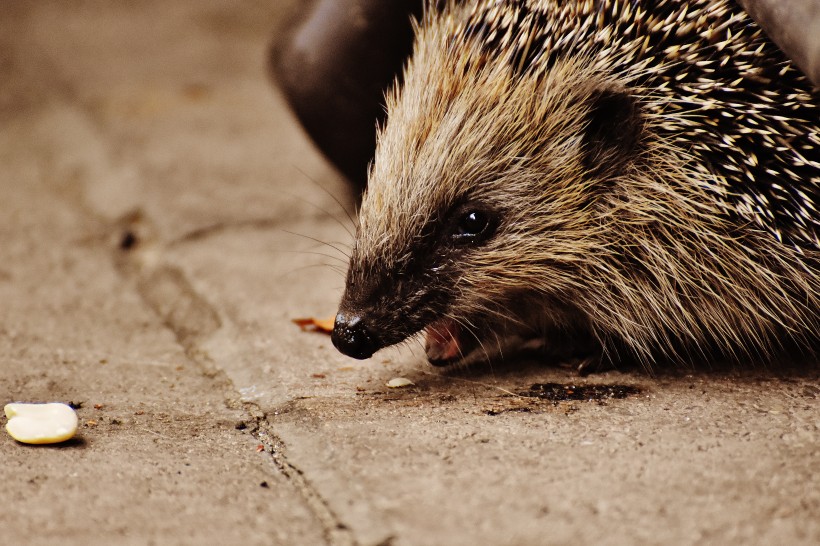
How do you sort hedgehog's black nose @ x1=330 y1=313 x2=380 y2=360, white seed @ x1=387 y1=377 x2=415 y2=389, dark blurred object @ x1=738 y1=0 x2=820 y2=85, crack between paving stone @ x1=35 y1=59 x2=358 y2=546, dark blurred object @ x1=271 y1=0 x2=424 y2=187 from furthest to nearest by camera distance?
dark blurred object @ x1=271 y1=0 x2=424 y2=187 < white seed @ x1=387 y1=377 x2=415 y2=389 < hedgehog's black nose @ x1=330 y1=313 x2=380 y2=360 < dark blurred object @ x1=738 y1=0 x2=820 y2=85 < crack between paving stone @ x1=35 y1=59 x2=358 y2=546

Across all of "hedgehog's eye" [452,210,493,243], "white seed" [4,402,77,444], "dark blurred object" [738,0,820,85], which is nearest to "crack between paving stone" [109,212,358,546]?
"white seed" [4,402,77,444]

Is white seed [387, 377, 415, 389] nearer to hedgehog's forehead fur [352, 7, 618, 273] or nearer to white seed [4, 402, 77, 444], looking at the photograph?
hedgehog's forehead fur [352, 7, 618, 273]

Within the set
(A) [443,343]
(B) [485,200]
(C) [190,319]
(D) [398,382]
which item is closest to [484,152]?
(B) [485,200]

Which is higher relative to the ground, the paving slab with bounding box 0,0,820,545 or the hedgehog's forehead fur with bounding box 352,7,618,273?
the hedgehog's forehead fur with bounding box 352,7,618,273

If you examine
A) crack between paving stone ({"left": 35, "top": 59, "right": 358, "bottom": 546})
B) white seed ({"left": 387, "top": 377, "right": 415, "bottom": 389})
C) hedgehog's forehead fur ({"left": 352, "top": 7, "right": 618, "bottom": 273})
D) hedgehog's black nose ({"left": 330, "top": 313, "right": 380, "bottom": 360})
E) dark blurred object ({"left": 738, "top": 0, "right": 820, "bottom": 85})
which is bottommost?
crack between paving stone ({"left": 35, "top": 59, "right": 358, "bottom": 546})

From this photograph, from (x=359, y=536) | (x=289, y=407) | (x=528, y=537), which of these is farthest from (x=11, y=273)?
(x=528, y=537)

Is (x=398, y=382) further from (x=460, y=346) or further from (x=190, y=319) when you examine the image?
(x=190, y=319)

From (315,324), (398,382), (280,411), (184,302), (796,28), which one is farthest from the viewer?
(184,302)
